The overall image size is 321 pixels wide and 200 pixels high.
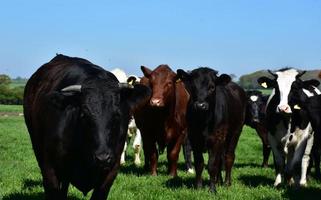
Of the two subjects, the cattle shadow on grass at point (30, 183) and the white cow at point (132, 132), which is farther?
the white cow at point (132, 132)

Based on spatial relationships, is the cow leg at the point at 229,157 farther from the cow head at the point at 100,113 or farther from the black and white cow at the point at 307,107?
the cow head at the point at 100,113

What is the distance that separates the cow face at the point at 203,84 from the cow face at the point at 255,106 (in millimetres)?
5384

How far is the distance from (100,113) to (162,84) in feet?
21.1

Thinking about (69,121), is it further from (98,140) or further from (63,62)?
(63,62)

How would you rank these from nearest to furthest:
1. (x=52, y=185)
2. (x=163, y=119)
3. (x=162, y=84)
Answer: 1. (x=52, y=185)
2. (x=162, y=84)
3. (x=163, y=119)

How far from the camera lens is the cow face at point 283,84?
9539 millimetres

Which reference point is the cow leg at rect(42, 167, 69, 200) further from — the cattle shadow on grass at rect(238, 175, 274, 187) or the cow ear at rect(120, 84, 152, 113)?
the cattle shadow on grass at rect(238, 175, 274, 187)

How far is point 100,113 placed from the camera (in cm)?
527

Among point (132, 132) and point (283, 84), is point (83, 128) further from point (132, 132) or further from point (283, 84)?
point (132, 132)

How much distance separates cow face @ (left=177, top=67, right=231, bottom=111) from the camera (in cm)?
918

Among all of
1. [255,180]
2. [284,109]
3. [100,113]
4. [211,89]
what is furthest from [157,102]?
[100,113]

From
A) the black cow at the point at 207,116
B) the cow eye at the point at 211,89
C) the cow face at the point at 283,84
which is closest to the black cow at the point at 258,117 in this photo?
the cow face at the point at 283,84

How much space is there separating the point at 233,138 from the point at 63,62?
4.76 metres

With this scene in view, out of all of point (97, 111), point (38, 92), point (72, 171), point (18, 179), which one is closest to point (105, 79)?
point (97, 111)
